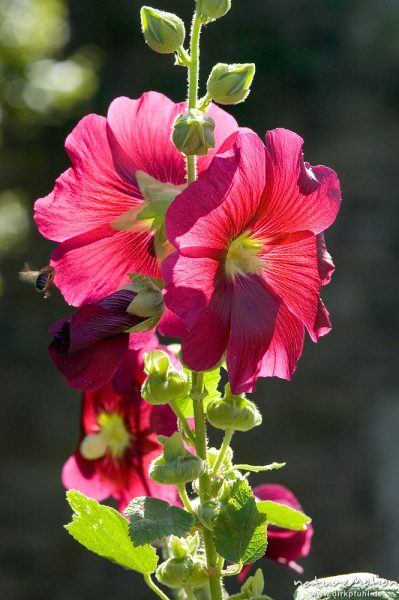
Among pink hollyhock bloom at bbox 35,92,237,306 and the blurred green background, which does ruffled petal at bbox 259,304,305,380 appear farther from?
the blurred green background

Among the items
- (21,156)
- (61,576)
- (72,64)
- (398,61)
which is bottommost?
(61,576)

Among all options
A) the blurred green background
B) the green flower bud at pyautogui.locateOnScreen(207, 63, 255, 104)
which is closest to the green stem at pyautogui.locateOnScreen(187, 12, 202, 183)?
the green flower bud at pyautogui.locateOnScreen(207, 63, 255, 104)

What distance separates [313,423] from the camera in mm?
3715

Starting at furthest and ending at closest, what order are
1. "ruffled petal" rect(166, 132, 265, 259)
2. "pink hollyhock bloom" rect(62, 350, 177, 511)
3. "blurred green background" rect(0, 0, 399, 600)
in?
"blurred green background" rect(0, 0, 399, 600) < "pink hollyhock bloom" rect(62, 350, 177, 511) < "ruffled petal" rect(166, 132, 265, 259)

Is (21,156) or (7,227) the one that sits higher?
(7,227)

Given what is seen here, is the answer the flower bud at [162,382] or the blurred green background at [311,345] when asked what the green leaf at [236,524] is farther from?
the blurred green background at [311,345]

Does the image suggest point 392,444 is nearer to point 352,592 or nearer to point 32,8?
point 32,8

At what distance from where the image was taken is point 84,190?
45 cm

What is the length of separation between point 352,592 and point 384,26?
12.7 feet

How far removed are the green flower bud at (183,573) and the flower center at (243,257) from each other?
124 millimetres

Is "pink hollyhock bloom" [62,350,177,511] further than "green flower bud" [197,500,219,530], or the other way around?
"pink hollyhock bloom" [62,350,177,511]

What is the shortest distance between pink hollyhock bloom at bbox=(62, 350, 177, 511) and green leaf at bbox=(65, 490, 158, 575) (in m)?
0.06

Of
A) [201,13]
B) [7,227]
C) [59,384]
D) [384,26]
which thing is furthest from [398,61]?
[201,13]

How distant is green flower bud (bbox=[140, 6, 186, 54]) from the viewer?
1.42 ft
